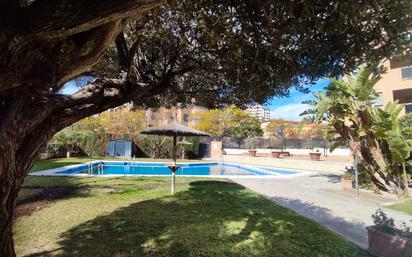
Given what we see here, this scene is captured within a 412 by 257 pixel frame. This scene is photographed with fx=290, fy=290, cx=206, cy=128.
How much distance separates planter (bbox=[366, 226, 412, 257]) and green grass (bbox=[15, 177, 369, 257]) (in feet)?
1.02

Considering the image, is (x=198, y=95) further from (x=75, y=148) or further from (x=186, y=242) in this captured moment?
(x=75, y=148)

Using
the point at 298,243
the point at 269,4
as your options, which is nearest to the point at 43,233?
the point at 298,243

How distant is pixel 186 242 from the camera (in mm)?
6133

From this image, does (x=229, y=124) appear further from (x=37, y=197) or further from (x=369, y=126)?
(x=37, y=197)

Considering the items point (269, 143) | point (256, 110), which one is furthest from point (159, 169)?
point (269, 143)

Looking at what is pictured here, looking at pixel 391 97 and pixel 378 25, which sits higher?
pixel 391 97

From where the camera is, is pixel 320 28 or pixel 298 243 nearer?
pixel 320 28

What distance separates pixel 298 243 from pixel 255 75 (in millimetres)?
3730

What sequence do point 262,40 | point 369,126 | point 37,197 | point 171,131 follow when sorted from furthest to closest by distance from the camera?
point 171,131
point 369,126
point 37,197
point 262,40

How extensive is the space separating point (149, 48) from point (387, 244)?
614 centimetres

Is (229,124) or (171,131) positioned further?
(229,124)

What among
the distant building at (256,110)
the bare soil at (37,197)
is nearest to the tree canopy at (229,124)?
the distant building at (256,110)

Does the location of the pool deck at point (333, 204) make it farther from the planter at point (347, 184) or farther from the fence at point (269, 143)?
the fence at point (269, 143)

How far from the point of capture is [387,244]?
5551 millimetres
